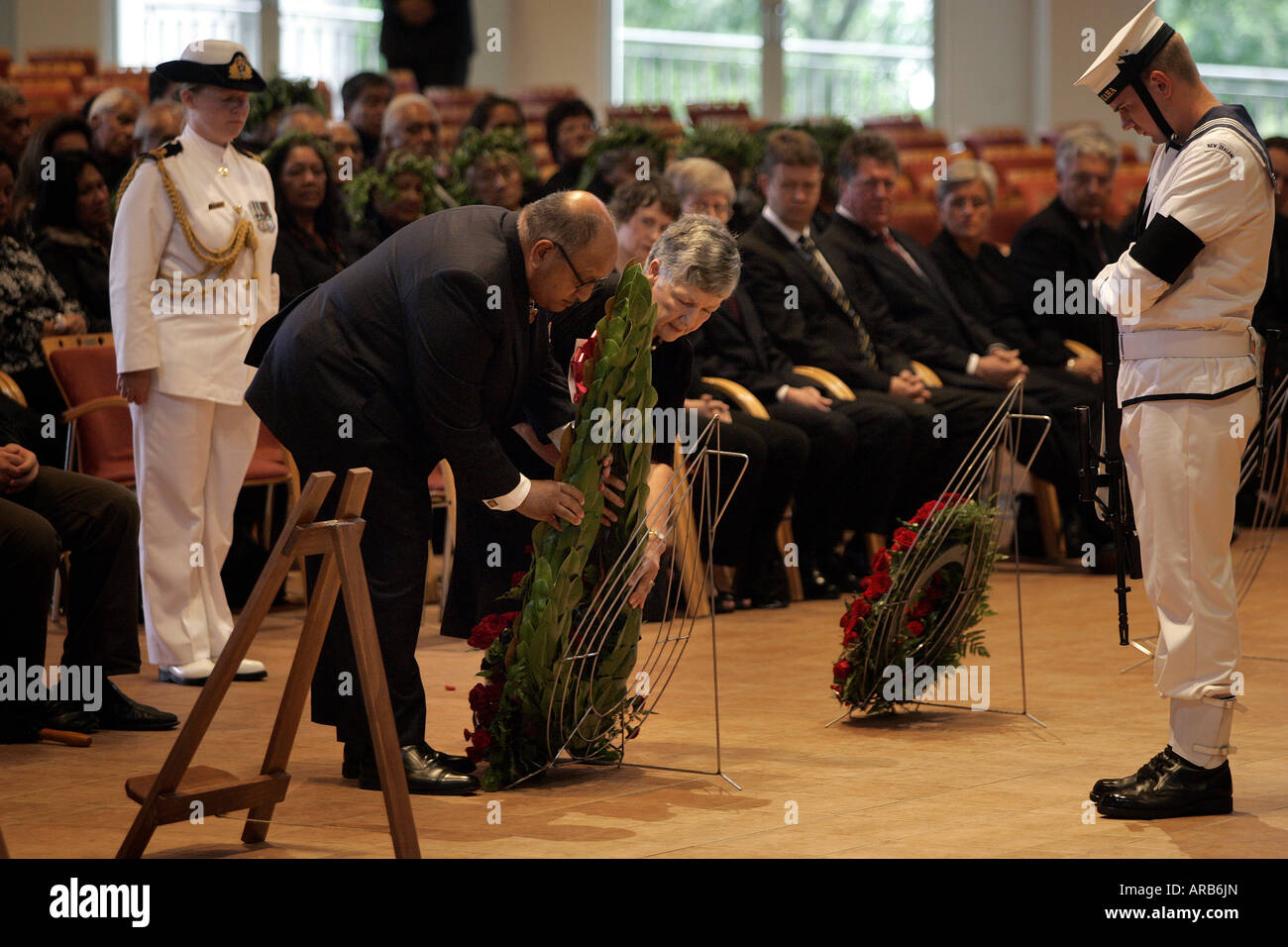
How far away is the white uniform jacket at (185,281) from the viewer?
4.55 m

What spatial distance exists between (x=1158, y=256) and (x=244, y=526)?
11.5ft

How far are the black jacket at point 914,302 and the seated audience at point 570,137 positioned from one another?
4.68 feet

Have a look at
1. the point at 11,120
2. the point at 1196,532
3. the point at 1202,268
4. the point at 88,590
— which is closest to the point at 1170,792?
the point at 1196,532

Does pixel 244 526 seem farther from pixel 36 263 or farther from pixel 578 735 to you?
pixel 578 735

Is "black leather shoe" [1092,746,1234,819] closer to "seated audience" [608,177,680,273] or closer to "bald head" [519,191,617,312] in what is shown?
"bald head" [519,191,617,312]

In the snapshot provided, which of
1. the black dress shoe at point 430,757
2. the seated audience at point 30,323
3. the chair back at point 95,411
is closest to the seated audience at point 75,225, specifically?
the seated audience at point 30,323

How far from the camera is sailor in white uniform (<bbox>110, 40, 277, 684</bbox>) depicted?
15.0ft

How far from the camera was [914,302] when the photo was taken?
6.64 meters

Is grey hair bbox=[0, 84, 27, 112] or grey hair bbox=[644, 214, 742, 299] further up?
grey hair bbox=[0, 84, 27, 112]

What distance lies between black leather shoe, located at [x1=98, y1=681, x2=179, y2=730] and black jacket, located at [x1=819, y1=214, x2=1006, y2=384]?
3.28 m

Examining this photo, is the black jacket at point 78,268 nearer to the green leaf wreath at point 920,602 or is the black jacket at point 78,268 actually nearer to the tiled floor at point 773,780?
the tiled floor at point 773,780

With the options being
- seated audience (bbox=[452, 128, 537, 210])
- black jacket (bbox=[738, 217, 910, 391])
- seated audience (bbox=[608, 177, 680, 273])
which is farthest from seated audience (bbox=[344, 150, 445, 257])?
black jacket (bbox=[738, 217, 910, 391])

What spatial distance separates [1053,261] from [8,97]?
4053 mm
